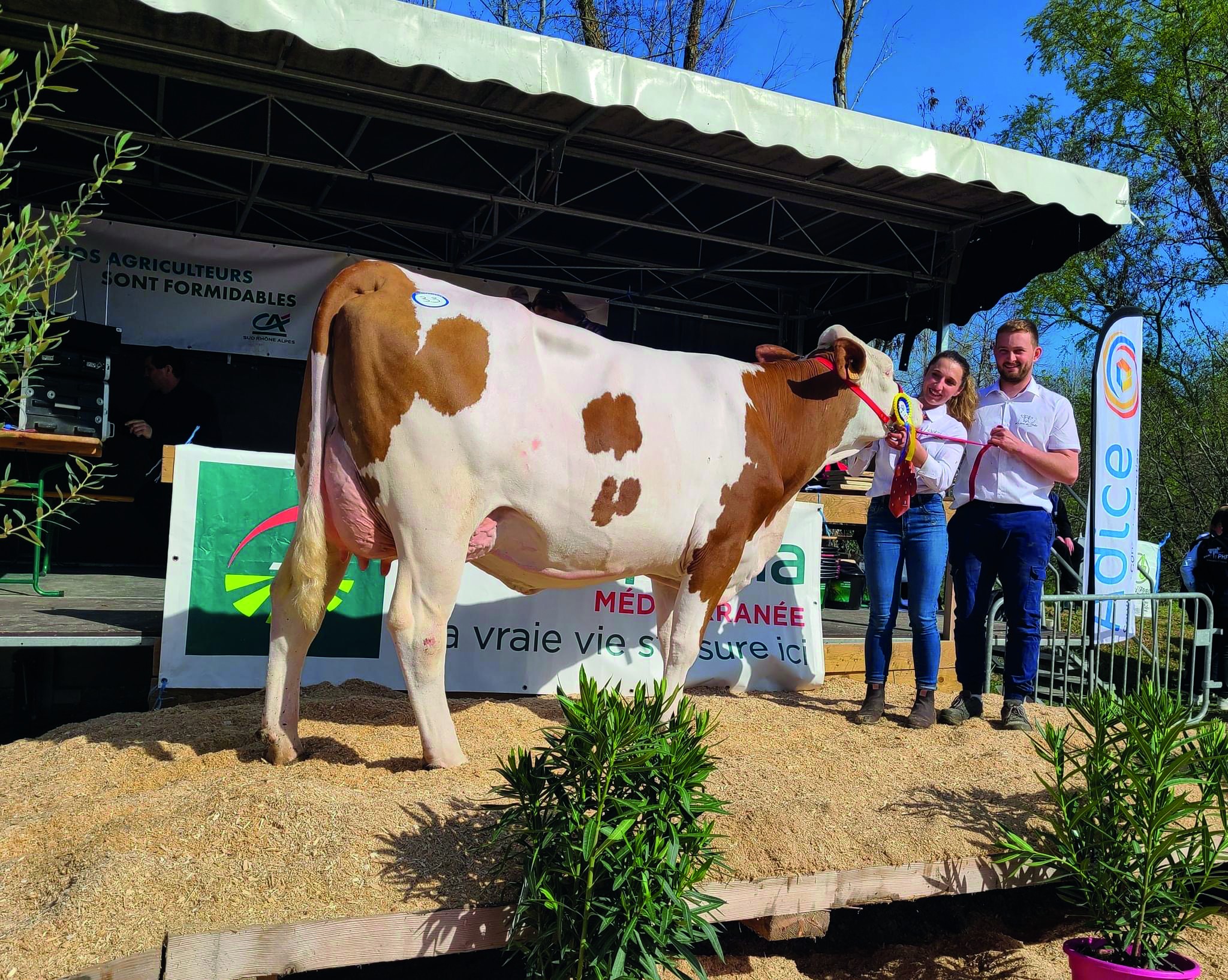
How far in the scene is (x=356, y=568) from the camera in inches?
205

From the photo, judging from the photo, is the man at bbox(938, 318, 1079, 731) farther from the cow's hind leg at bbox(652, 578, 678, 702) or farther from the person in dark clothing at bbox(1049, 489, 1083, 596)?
the person in dark clothing at bbox(1049, 489, 1083, 596)

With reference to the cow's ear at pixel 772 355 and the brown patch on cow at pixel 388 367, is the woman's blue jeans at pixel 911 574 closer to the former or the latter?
the cow's ear at pixel 772 355

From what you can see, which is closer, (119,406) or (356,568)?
(356,568)

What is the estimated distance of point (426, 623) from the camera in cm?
337

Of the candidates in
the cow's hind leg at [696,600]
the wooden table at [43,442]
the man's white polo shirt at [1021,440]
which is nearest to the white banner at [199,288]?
the wooden table at [43,442]

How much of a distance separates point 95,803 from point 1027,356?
4505mm

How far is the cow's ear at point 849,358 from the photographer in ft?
14.6

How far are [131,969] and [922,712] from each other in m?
3.72

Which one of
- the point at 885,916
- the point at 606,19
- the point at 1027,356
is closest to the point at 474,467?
the point at 885,916

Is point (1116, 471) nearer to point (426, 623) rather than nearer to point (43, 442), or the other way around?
point (426, 623)

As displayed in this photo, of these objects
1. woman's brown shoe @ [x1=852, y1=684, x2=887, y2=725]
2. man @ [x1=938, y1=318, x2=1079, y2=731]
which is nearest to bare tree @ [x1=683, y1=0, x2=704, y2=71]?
man @ [x1=938, y1=318, x2=1079, y2=731]

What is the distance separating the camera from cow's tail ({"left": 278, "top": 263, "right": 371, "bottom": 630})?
3.41m

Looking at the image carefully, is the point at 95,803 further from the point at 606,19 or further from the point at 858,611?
the point at 606,19

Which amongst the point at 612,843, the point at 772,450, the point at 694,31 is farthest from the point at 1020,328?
the point at 694,31
